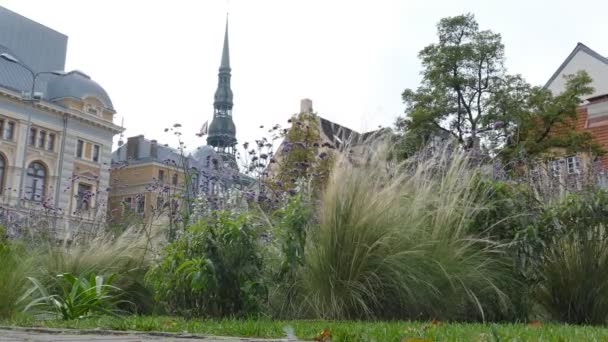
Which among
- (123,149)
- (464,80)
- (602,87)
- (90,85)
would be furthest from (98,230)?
(123,149)

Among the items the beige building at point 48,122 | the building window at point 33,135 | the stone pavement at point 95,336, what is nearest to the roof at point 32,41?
the beige building at point 48,122

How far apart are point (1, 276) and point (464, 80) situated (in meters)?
16.8

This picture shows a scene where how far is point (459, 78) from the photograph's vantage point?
735 inches

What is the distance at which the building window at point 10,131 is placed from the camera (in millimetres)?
33050

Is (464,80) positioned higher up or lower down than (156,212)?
higher up

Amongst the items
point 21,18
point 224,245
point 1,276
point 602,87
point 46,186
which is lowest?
point 1,276

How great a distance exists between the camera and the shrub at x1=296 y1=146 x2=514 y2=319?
427 centimetres

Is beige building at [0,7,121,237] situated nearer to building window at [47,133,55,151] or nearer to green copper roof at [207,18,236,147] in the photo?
building window at [47,133,55,151]

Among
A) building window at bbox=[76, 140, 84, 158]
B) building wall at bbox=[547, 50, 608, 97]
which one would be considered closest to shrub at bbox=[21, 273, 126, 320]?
building wall at bbox=[547, 50, 608, 97]

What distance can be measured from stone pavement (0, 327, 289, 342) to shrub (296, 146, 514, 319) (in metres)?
1.80

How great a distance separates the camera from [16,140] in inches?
1313

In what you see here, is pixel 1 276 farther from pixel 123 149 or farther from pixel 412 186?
pixel 123 149

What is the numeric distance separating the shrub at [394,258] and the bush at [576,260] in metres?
0.50

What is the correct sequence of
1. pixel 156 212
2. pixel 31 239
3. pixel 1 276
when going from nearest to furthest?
pixel 1 276 → pixel 31 239 → pixel 156 212
